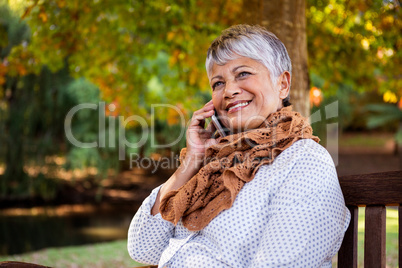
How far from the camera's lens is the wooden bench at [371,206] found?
1.43 m

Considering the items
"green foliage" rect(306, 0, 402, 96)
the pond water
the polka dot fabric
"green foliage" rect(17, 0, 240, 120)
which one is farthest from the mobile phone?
the pond water

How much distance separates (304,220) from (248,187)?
0.27m

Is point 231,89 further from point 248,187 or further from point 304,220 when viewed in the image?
point 304,220

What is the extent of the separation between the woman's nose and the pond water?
282 inches

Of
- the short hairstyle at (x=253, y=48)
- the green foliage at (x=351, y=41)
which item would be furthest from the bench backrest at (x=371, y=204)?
the green foliage at (x=351, y=41)

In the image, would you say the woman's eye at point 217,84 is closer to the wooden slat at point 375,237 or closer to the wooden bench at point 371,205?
the wooden bench at point 371,205

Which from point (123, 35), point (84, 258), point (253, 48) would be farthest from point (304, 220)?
point (84, 258)

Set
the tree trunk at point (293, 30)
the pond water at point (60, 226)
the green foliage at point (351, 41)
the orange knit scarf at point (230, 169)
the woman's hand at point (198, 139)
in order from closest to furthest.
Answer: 1. the orange knit scarf at point (230, 169)
2. the woman's hand at point (198, 139)
3. the tree trunk at point (293, 30)
4. the green foliage at point (351, 41)
5. the pond water at point (60, 226)

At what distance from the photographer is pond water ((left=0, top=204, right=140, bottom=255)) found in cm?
891

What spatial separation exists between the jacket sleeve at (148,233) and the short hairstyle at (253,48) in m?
0.68

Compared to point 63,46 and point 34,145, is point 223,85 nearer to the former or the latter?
point 63,46

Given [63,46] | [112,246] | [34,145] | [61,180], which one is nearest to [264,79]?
[63,46]

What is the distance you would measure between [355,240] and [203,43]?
3.64 m

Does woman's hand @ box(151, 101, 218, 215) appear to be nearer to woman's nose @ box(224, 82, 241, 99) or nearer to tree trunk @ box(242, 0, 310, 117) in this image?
woman's nose @ box(224, 82, 241, 99)
